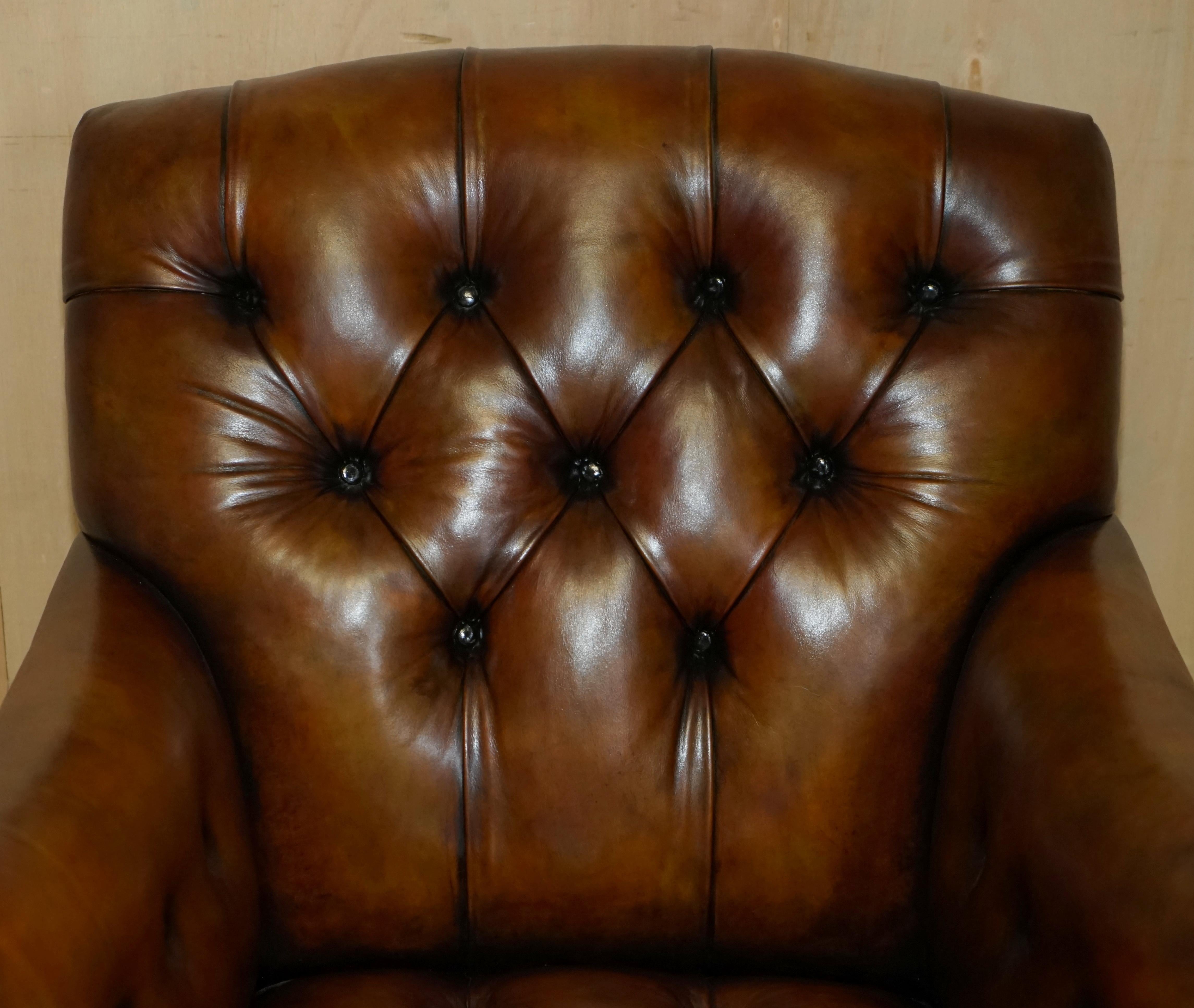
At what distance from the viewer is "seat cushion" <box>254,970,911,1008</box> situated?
82 centimetres

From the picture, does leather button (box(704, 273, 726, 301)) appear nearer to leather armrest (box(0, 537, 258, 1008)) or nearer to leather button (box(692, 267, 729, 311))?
leather button (box(692, 267, 729, 311))

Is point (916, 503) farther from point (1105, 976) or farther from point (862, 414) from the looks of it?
point (1105, 976)

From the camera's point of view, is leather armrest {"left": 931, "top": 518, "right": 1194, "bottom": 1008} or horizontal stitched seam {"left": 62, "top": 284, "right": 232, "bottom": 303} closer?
leather armrest {"left": 931, "top": 518, "right": 1194, "bottom": 1008}

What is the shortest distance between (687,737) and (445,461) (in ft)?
0.91

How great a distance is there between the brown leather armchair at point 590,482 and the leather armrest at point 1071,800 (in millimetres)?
19

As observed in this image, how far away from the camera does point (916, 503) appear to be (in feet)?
2.89

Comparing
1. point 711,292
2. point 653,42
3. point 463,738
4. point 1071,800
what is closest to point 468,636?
point 463,738

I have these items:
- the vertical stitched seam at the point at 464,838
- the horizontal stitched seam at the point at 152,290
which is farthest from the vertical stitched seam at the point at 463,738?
the horizontal stitched seam at the point at 152,290

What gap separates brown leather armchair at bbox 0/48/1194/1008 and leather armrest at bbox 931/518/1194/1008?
19 millimetres

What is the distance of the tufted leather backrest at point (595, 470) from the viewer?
0.88 meters

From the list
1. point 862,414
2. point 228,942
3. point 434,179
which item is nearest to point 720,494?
point 862,414

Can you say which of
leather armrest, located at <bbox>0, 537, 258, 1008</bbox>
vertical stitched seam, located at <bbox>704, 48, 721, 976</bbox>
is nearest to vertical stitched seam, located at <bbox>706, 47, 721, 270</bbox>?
vertical stitched seam, located at <bbox>704, 48, 721, 976</bbox>

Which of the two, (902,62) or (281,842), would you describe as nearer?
(281,842)

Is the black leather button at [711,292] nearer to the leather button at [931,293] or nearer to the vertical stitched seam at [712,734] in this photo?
the vertical stitched seam at [712,734]
